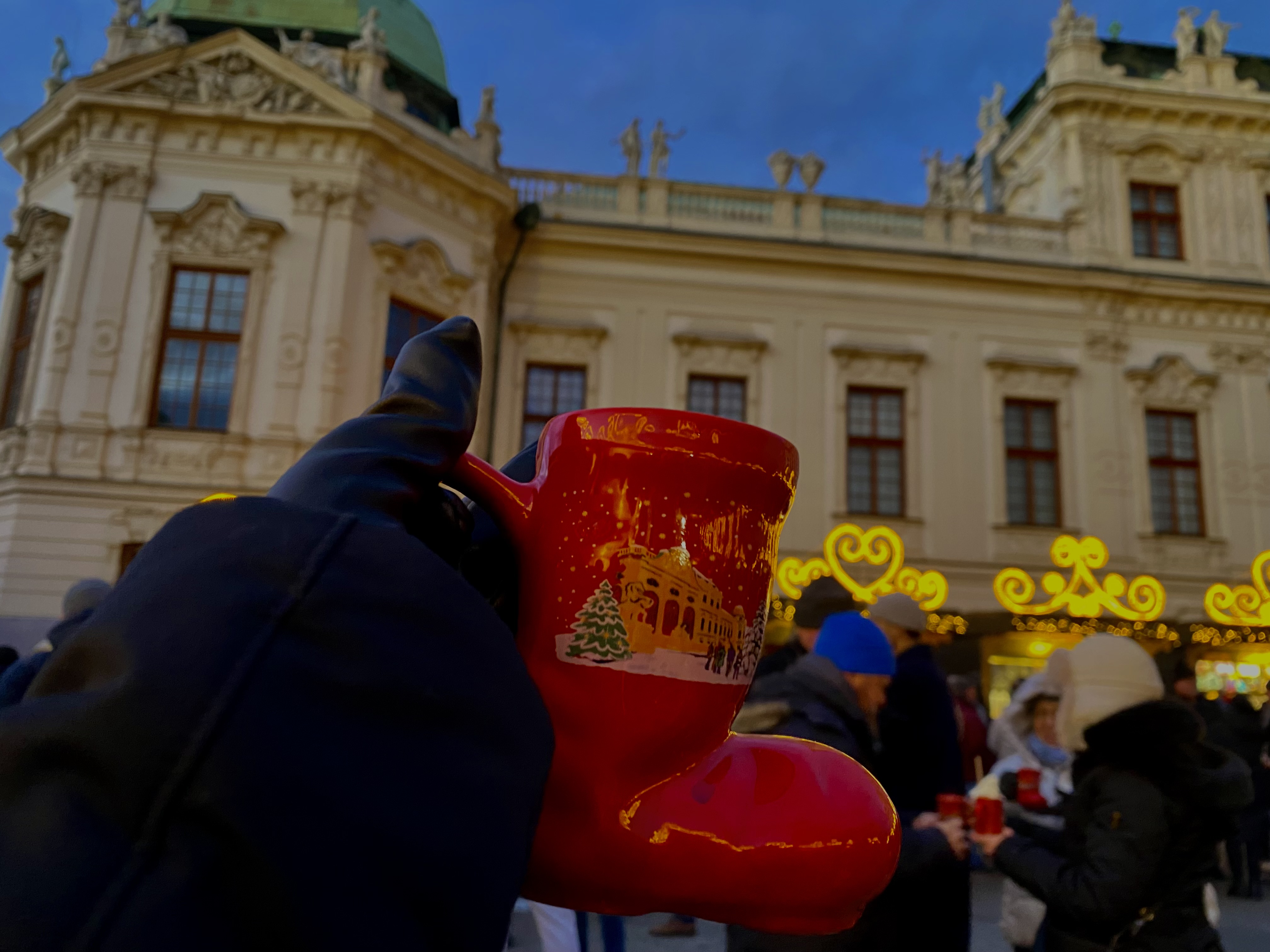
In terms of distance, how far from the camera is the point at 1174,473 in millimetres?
13984

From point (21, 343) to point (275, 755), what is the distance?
558 inches

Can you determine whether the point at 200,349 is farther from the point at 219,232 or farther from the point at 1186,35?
the point at 1186,35

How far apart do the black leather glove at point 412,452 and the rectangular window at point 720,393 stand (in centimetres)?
1283

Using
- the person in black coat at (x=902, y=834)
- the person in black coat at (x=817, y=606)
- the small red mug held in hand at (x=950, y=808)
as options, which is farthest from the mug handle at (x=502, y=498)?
the person in black coat at (x=817, y=606)

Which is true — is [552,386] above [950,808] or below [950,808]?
above

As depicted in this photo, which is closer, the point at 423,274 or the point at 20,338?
the point at 20,338

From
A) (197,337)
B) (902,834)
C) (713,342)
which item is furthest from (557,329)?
(902,834)

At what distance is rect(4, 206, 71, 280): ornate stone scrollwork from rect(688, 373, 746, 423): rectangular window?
28.7ft

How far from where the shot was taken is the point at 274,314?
36.7ft

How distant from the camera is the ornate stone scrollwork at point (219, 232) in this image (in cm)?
1117

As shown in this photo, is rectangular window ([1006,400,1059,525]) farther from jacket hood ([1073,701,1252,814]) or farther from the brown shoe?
jacket hood ([1073,701,1252,814])

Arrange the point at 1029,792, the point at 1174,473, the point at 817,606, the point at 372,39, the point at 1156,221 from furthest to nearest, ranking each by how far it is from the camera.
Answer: the point at 1156,221, the point at 1174,473, the point at 372,39, the point at 817,606, the point at 1029,792

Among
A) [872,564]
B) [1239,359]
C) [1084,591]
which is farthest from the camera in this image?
[1239,359]

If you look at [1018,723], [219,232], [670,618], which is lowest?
[1018,723]
